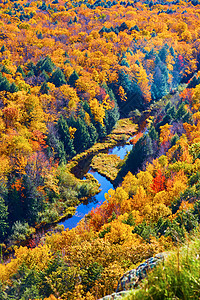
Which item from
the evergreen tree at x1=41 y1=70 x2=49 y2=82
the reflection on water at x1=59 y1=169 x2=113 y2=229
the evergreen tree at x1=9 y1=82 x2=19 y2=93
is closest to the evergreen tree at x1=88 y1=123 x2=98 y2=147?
the reflection on water at x1=59 y1=169 x2=113 y2=229

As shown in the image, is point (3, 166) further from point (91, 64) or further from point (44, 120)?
point (91, 64)

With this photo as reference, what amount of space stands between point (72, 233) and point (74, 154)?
34.8 metres

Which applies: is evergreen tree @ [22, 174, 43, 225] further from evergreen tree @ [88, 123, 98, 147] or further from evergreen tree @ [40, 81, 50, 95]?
evergreen tree @ [88, 123, 98, 147]

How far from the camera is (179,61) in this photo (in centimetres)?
11494

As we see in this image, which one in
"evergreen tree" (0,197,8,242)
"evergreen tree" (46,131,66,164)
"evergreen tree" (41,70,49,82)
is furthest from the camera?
"evergreen tree" (41,70,49,82)

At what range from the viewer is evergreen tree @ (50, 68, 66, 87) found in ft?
254

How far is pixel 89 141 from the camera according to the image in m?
75.8

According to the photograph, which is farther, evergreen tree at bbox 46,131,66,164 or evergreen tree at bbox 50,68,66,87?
evergreen tree at bbox 50,68,66,87

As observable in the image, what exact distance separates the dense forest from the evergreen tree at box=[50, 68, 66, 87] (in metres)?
0.25

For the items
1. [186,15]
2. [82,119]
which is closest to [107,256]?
[82,119]

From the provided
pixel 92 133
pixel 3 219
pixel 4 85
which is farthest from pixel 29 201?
pixel 92 133

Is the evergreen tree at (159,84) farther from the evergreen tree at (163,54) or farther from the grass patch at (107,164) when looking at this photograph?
the grass patch at (107,164)

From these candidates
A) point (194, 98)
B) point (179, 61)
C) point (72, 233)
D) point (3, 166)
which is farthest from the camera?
point (179, 61)

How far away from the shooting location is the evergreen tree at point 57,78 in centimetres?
7744
